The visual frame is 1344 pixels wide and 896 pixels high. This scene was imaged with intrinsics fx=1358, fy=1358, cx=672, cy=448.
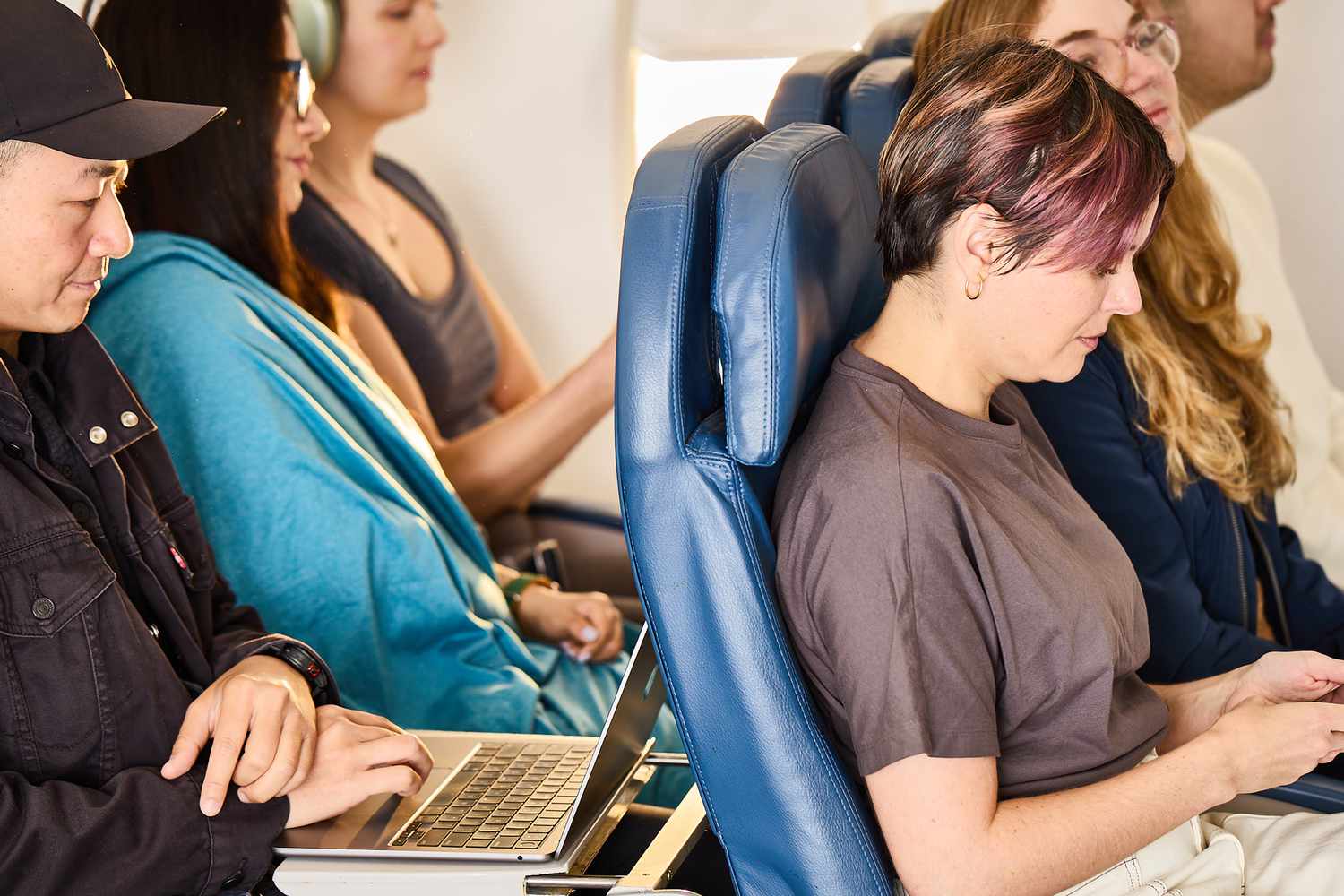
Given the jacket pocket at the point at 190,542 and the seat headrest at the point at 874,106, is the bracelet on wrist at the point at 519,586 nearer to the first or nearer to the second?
the jacket pocket at the point at 190,542

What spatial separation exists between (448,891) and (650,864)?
173 millimetres

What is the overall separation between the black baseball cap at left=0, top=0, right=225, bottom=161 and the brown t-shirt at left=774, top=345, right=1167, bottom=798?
2.03ft

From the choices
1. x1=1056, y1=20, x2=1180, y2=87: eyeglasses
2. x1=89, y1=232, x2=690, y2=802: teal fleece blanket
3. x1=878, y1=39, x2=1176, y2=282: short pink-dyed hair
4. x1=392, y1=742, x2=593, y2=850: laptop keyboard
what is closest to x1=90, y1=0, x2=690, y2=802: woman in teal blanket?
x1=89, y1=232, x2=690, y2=802: teal fleece blanket

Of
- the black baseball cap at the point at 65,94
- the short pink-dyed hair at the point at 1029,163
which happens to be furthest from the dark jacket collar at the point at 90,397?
the short pink-dyed hair at the point at 1029,163

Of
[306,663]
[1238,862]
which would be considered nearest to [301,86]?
[306,663]

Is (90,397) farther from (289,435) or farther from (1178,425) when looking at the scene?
(1178,425)

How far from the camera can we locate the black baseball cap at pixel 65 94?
1.08m

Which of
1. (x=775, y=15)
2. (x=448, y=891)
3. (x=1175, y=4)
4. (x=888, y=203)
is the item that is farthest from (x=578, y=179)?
(x=448, y=891)

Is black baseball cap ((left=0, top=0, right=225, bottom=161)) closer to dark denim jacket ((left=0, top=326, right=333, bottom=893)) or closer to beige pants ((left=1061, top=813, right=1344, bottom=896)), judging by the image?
dark denim jacket ((left=0, top=326, right=333, bottom=893))

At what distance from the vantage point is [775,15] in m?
3.01

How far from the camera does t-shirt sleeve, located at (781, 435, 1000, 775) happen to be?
1.01m

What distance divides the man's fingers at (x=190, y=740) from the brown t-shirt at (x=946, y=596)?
508 millimetres

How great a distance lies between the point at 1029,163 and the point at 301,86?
1.21 metres

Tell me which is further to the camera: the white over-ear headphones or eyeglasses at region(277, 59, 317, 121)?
the white over-ear headphones
